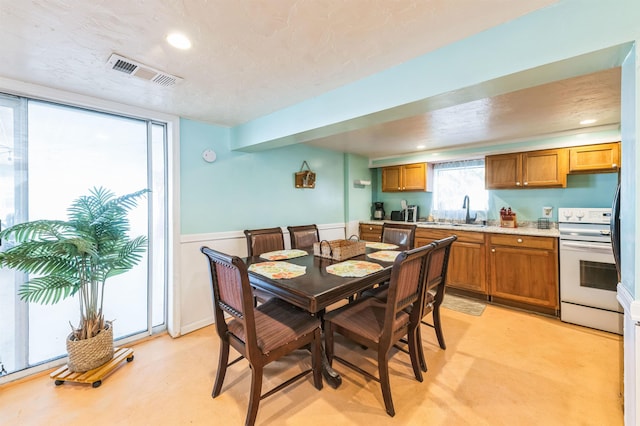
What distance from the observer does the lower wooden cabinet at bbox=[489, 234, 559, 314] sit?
9.43 feet

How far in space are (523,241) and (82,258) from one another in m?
4.28

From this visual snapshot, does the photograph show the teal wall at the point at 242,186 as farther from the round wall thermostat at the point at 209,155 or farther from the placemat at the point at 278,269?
the placemat at the point at 278,269

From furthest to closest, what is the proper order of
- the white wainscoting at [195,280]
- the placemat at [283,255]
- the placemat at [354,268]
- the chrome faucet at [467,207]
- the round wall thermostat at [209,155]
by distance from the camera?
the chrome faucet at [467,207] → the round wall thermostat at [209,155] → the white wainscoting at [195,280] → the placemat at [283,255] → the placemat at [354,268]

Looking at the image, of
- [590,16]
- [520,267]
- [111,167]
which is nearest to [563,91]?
[590,16]

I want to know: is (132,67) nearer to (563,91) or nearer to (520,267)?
(563,91)

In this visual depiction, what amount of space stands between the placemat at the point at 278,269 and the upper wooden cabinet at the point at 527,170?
318cm

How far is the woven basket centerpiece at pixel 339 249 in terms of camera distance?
2258 mm

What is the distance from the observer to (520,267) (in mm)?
3061

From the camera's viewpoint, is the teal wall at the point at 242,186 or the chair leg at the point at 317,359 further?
the teal wall at the point at 242,186

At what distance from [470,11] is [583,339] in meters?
3.00

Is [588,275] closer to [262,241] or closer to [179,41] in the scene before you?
[262,241]

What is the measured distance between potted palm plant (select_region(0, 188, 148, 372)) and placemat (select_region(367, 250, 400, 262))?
78.6 inches

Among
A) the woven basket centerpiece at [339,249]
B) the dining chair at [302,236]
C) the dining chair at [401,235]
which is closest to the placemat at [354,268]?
the woven basket centerpiece at [339,249]

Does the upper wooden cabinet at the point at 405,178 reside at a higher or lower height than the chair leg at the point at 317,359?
higher
